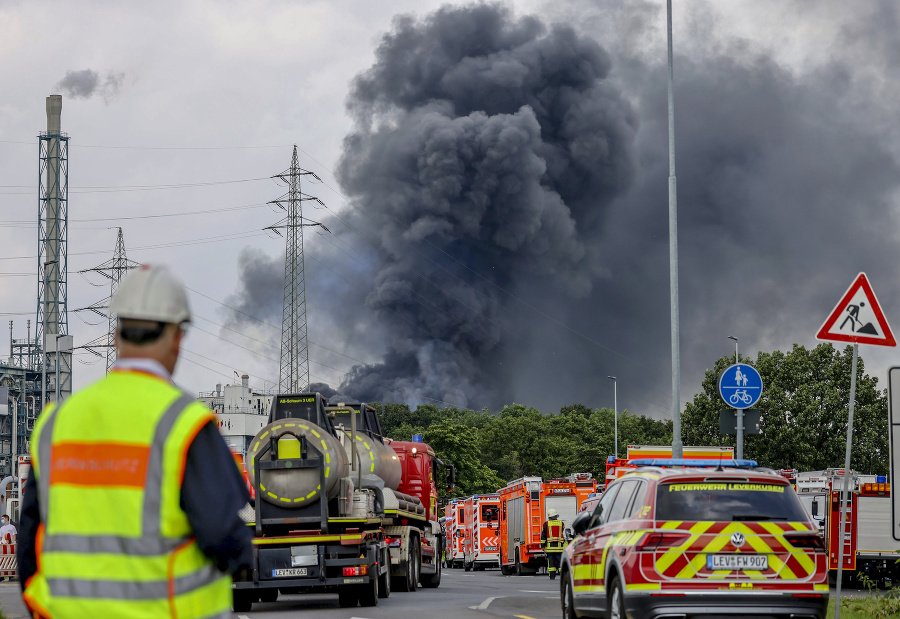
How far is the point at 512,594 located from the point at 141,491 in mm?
19271

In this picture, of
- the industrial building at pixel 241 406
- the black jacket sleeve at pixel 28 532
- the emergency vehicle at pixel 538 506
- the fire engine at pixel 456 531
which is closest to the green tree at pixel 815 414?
the fire engine at pixel 456 531

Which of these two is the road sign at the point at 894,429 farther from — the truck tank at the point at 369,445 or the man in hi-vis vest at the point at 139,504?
the truck tank at the point at 369,445

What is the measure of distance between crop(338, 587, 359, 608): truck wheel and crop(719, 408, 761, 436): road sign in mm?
6230

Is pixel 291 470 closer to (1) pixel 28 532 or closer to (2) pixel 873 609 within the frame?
(2) pixel 873 609

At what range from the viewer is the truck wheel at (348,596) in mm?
19380

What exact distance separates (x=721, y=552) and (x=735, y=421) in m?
8.37

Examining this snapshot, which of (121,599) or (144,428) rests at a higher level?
(144,428)

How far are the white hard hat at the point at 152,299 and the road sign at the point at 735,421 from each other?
1488 centimetres

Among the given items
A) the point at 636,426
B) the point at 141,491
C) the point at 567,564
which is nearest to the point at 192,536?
the point at 141,491

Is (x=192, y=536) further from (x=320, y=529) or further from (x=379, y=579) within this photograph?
(x=379, y=579)

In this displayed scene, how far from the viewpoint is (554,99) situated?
13925 centimetres

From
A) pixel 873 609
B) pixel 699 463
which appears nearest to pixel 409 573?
pixel 873 609

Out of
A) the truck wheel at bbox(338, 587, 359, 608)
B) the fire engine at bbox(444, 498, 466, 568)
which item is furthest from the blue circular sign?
the fire engine at bbox(444, 498, 466, 568)

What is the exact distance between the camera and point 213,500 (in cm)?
341
